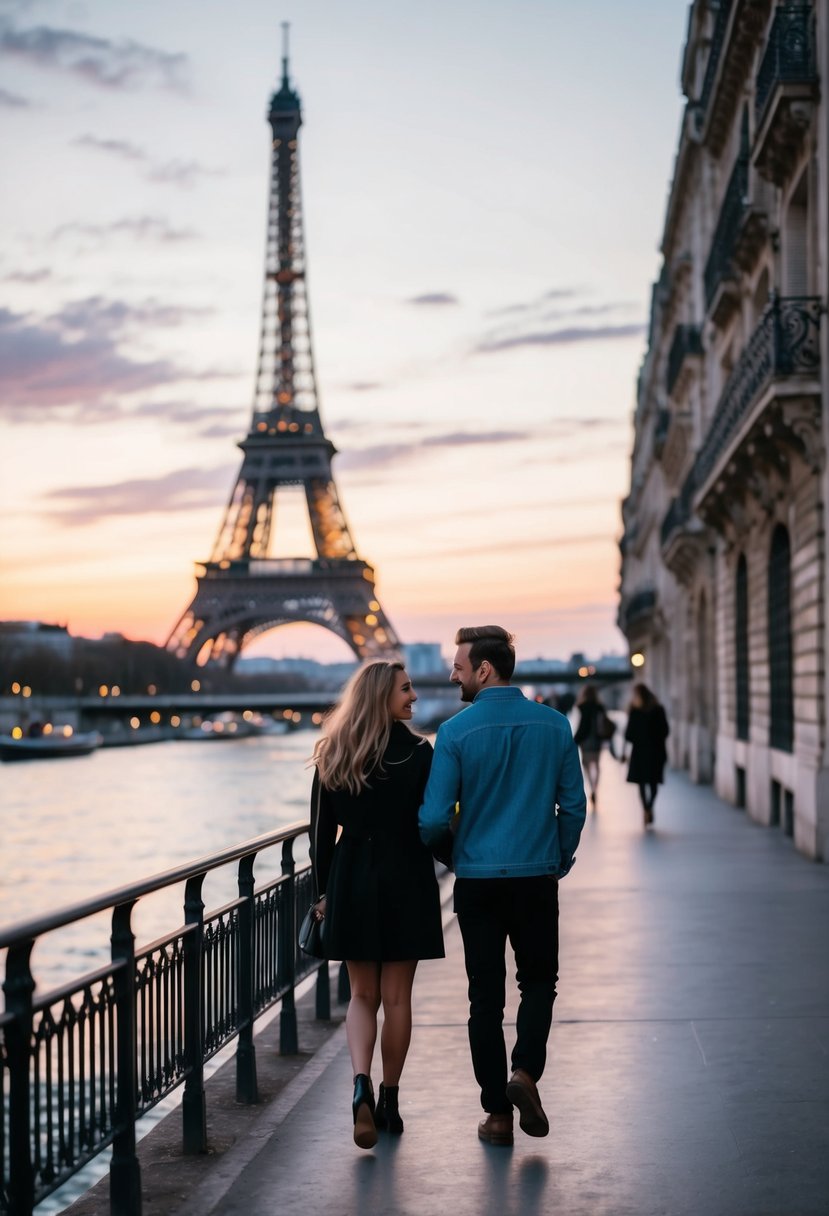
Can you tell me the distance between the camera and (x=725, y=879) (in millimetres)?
15281

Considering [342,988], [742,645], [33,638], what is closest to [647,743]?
[742,645]

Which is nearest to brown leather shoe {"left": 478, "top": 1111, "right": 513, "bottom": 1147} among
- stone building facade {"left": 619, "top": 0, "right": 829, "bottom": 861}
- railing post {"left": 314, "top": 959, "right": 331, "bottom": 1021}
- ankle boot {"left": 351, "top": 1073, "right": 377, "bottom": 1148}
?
ankle boot {"left": 351, "top": 1073, "right": 377, "bottom": 1148}

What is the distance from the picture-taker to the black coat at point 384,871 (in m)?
6.00

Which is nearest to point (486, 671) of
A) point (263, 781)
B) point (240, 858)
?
point (240, 858)

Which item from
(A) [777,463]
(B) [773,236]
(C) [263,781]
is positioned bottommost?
(C) [263,781]

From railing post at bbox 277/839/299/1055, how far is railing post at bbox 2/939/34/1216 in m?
3.50

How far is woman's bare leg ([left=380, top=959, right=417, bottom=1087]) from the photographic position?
6.16 m

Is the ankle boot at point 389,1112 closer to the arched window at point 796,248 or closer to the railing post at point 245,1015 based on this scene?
the railing post at point 245,1015

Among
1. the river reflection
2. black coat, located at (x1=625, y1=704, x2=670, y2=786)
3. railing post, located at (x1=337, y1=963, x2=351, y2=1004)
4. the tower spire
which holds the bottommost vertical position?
the river reflection

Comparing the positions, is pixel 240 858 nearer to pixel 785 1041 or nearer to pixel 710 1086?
pixel 710 1086

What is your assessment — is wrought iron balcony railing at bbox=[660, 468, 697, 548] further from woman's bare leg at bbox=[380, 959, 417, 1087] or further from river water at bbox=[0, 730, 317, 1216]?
woman's bare leg at bbox=[380, 959, 417, 1087]

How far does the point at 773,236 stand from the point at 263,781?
139 feet

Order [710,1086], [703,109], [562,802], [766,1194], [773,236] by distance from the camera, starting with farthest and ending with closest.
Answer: [703,109] < [773,236] < [710,1086] < [562,802] < [766,1194]

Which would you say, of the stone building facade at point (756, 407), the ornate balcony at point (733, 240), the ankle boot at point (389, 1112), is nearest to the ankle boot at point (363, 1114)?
the ankle boot at point (389, 1112)
